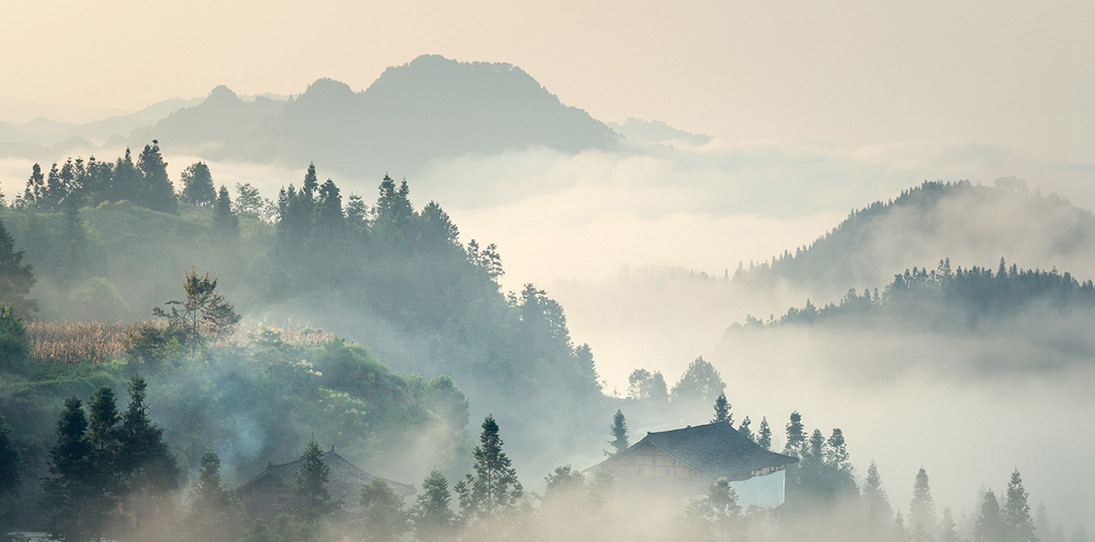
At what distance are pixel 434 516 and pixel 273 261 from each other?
106 metres

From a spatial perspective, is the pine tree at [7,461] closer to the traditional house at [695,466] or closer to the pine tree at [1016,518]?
the traditional house at [695,466]

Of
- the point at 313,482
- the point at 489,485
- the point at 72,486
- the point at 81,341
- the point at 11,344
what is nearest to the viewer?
the point at 72,486

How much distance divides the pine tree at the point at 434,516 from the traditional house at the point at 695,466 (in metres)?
37.2

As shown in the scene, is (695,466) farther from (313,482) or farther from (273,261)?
(273,261)

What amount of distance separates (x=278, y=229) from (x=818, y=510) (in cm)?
10004

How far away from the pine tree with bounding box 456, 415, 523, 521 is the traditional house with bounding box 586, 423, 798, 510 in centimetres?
3351

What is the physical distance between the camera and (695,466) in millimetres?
115625

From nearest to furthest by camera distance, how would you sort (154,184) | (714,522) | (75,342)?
(75,342)
(714,522)
(154,184)

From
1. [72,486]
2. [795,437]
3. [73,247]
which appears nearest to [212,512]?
[72,486]

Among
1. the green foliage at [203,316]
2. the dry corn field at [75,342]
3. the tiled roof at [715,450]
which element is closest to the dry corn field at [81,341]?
the dry corn field at [75,342]

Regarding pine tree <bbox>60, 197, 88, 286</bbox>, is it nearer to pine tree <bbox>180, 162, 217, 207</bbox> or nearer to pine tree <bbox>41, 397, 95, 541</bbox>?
pine tree <bbox>180, 162, 217, 207</bbox>

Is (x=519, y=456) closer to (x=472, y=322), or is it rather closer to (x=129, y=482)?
(x=472, y=322)

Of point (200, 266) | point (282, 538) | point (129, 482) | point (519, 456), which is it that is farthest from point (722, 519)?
point (200, 266)

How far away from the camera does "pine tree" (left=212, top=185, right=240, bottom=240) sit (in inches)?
6683
